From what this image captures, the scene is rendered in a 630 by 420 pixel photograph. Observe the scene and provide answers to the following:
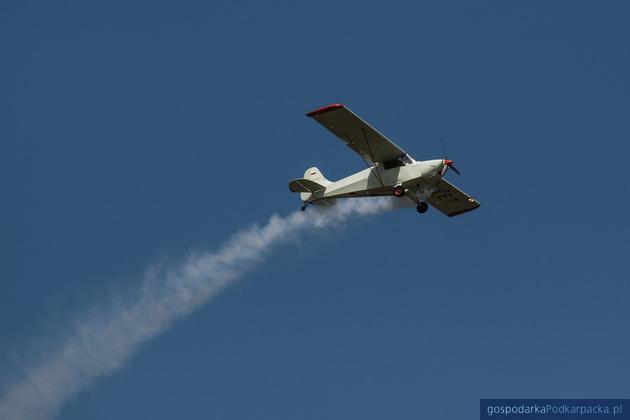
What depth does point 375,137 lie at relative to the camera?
49.4 meters

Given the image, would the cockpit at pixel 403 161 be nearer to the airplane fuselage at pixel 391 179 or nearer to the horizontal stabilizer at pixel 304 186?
the airplane fuselage at pixel 391 179

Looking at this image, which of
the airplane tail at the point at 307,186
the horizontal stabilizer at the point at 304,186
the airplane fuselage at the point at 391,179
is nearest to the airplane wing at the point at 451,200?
the airplane fuselage at the point at 391,179

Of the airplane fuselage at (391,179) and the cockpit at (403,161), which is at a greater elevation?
the cockpit at (403,161)

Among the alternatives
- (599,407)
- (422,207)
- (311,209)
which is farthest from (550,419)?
(311,209)

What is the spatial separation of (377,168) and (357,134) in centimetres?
157

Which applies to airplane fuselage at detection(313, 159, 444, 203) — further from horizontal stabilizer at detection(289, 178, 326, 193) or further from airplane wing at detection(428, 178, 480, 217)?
airplane wing at detection(428, 178, 480, 217)

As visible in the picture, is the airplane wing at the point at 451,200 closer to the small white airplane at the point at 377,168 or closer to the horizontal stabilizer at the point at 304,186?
the small white airplane at the point at 377,168

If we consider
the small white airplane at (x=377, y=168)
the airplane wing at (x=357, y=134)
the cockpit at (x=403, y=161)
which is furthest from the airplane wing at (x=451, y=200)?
the airplane wing at (x=357, y=134)

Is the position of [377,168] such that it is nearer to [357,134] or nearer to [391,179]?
[391,179]

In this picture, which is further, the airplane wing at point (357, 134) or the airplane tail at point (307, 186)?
the airplane tail at point (307, 186)

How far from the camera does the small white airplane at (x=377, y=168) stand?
161ft

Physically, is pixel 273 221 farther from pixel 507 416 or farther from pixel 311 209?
pixel 507 416

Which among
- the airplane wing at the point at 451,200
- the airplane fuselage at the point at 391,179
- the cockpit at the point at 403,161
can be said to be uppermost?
the airplane wing at the point at 451,200

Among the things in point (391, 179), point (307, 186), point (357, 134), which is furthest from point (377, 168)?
point (307, 186)
